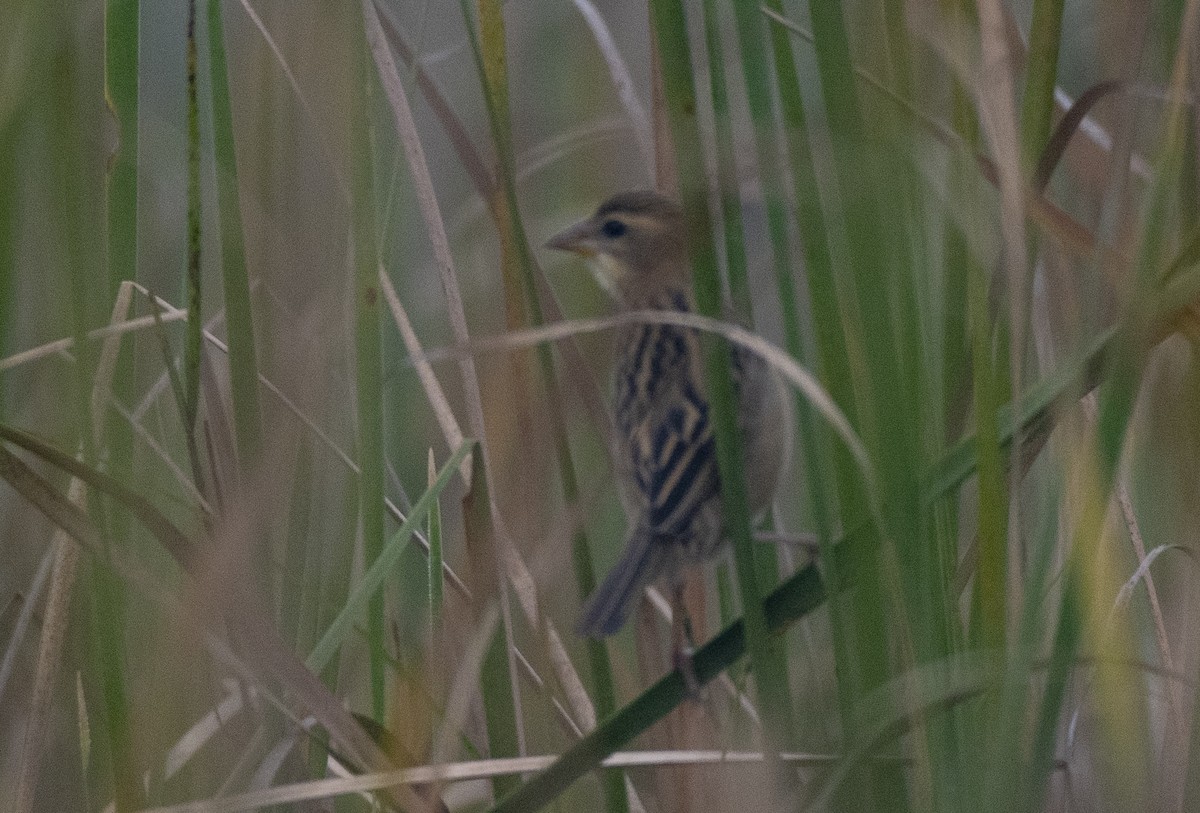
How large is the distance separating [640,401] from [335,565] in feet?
1.53

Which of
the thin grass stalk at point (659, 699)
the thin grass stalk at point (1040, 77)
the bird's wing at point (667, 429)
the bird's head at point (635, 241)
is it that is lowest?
the thin grass stalk at point (659, 699)

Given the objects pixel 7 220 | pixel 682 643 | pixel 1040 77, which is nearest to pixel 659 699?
pixel 682 643

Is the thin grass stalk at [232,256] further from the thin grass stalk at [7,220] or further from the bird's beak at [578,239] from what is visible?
the bird's beak at [578,239]

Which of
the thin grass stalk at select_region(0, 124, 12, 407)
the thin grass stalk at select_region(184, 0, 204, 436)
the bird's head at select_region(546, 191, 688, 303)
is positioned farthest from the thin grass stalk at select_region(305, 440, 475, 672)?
the bird's head at select_region(546, 191, 688, 303)

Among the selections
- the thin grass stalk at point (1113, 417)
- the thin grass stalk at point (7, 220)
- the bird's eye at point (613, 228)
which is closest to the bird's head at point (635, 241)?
the bird's eye at point (613, 228)

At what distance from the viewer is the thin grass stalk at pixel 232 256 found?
145 centimetres

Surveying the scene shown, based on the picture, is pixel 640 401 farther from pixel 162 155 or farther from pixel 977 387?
pixel 162 155

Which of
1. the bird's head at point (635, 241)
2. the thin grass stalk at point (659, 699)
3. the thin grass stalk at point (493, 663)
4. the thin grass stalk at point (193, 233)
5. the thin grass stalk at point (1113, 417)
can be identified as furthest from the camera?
the bird's head at point (635, 241)

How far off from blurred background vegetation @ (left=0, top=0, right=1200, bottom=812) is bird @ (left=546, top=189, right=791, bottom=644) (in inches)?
3.3

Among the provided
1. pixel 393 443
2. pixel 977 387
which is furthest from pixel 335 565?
pixel 977 387

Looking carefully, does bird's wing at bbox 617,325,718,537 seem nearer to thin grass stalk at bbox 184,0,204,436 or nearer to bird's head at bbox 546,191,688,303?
bird's head at bbox 546,191,688,303

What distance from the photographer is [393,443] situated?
2.33 metres

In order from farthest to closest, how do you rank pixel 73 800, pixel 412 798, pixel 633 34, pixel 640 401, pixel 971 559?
pixel 633 34 < pixel 73 800 < pixel 640 401 < pixel 971 559 < pixel 412 798

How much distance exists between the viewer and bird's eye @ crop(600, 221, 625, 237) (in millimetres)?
2314
